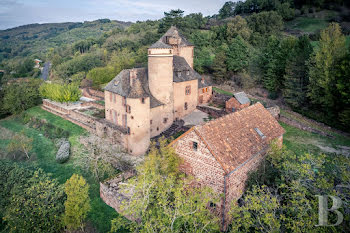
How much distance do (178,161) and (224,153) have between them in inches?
157

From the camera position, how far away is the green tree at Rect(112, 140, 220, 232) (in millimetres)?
14453

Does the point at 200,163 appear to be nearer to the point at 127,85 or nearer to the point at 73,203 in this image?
the point at 73,203

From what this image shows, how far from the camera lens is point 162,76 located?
3491 centimetres

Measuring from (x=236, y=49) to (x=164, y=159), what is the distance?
155 feet

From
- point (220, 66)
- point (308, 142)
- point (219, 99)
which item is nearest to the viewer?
point (308, 142)

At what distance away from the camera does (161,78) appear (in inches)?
1378

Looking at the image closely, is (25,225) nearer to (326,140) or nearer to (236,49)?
(326,140)

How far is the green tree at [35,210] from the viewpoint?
57.4 feet

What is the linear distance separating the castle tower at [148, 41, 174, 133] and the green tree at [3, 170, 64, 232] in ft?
64.0

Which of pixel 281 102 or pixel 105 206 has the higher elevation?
pixel 281 102

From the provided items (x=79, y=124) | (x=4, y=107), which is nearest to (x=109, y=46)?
(x=4, y=107)

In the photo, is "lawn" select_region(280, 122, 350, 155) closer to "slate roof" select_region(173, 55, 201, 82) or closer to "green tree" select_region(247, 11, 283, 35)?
"slate roof" select_region(173, 55, 201, 82)

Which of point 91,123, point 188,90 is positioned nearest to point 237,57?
point 188,90

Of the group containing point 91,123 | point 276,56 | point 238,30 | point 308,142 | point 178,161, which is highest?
point 238,30
